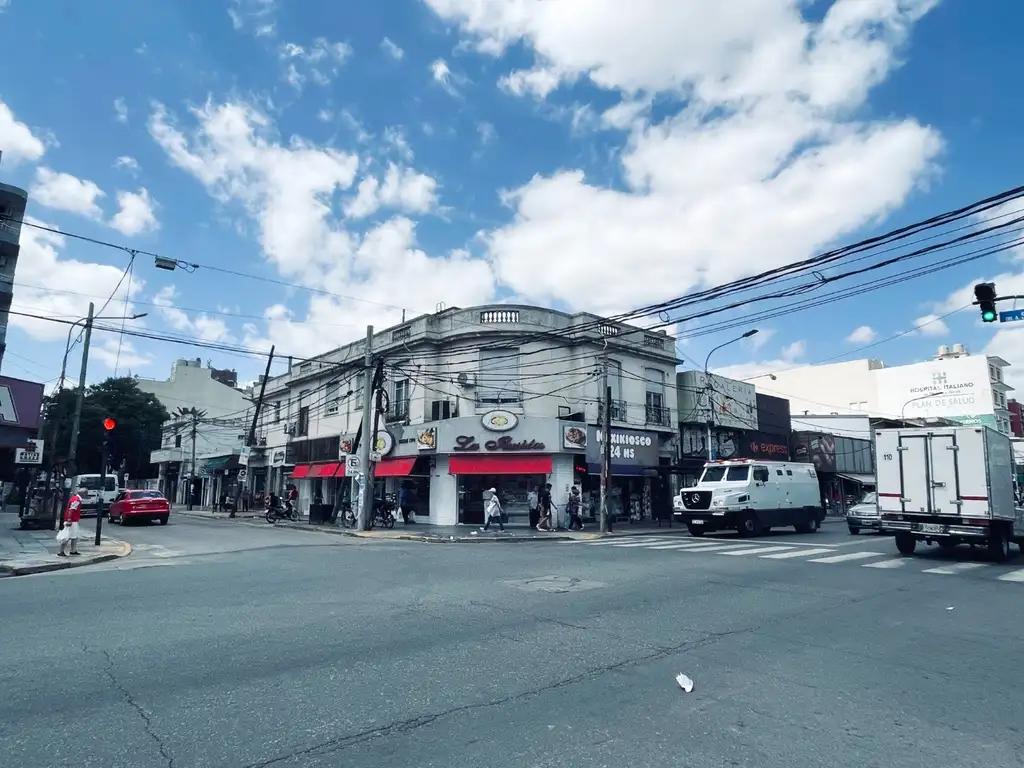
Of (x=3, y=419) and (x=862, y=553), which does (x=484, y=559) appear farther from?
(x=3, y=419)

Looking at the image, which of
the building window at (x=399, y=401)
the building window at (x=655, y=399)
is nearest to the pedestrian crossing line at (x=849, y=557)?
the building window at (x=655, y=399)

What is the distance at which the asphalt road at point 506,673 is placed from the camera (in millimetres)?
4355

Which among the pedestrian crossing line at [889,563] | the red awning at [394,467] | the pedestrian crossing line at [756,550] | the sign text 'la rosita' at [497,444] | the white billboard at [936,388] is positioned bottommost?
the pedestrian crossing line at [756,550]

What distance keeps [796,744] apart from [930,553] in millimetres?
15536

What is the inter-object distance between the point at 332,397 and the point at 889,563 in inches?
1166

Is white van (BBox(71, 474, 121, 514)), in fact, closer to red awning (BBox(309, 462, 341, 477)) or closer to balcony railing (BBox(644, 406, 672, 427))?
red awning (BBox(309, 462, 341, 477))

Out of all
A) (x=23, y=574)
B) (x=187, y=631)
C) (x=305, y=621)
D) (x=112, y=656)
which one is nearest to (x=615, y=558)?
(x=305, y=621)

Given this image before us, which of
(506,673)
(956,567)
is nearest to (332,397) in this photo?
(956,567)

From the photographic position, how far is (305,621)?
7.96 metres

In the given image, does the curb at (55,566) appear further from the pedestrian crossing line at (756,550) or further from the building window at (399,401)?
the building window at (399,401)

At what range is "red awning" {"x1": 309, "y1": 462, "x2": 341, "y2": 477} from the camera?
3519 cm

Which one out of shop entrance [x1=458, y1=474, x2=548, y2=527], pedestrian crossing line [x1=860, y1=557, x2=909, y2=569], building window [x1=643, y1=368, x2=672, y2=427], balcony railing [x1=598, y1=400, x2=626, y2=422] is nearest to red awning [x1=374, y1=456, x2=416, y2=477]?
shop entrance [x1=458, y1=474, x2=548, y2=527]

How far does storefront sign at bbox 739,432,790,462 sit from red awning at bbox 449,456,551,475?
579 inches

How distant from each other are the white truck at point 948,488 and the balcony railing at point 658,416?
15.7 m
